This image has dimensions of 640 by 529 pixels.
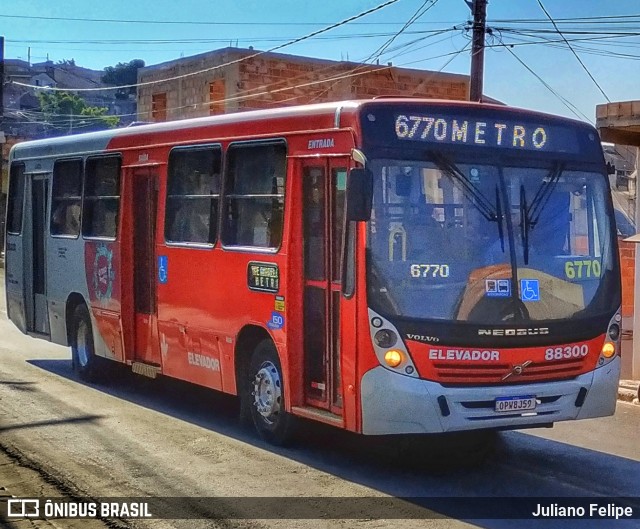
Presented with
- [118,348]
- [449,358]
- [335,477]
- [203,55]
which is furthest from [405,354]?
[203,55]

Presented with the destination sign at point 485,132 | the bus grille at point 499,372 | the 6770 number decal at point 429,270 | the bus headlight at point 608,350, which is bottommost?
the bus grille at point 499,372

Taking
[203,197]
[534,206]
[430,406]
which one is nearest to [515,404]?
[430,406]

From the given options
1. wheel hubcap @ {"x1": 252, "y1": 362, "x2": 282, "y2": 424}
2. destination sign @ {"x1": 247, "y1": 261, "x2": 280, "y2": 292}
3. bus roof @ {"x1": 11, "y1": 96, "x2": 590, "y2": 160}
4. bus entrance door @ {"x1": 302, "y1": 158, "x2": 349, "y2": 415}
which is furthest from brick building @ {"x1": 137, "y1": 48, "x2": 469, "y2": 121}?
bus entrance door @ {"x1": 302, "y1": 158, "x2": 349, "y2": 415}

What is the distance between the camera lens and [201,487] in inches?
320

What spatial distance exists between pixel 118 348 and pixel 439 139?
19.2 ft

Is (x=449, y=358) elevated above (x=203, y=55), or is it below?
below

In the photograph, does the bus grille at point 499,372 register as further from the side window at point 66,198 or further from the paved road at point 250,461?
the side window at point 66,198

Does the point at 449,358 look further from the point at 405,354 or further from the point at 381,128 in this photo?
the point at 381,128

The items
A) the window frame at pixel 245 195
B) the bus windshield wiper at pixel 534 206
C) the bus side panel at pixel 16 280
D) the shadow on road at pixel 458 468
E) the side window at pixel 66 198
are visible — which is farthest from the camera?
the bus side panel at pixel 16 280

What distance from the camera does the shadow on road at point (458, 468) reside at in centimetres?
789

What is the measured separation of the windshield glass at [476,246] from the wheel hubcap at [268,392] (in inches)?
71.0

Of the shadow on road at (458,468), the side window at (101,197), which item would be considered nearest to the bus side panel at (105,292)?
the side window at (101,197)

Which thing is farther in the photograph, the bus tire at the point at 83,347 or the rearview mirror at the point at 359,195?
the bus tire at the point at 83,347

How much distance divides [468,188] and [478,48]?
13460 millimetres
